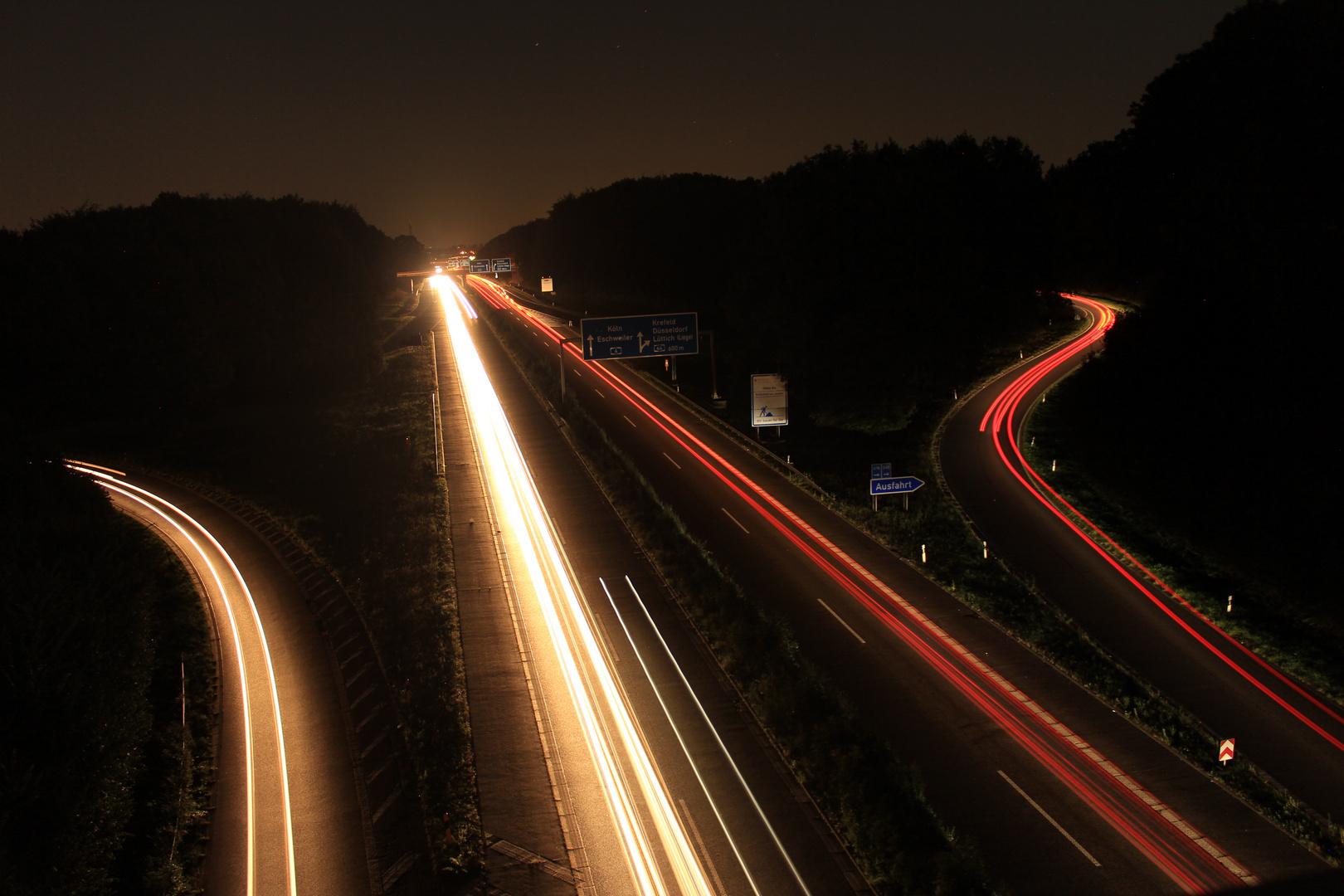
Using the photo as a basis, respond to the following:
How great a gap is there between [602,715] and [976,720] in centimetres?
799

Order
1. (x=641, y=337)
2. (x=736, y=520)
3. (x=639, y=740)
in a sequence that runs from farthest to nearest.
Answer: (x=641, y=337) → (x=736, y=520) → (x=639, y=740)

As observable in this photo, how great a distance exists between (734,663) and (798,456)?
21528 mm

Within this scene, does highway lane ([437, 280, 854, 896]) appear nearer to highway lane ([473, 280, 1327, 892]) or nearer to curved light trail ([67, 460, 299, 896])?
highway lane ([473, 280, 1327, 892])

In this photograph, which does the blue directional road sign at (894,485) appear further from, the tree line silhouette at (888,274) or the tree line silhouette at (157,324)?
the tree line silhouette at (157,324)

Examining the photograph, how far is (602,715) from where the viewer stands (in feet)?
53.9

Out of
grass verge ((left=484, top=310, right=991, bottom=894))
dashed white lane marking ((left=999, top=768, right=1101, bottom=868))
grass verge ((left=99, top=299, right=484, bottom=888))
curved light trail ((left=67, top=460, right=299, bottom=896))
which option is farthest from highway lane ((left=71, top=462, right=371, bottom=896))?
dashed white lane marking ((left=999, top=768, right=1101, bottom=868))

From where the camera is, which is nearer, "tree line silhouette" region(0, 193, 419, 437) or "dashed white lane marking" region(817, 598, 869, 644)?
"dashed white lane marking" region(817, 598, 869, 644)

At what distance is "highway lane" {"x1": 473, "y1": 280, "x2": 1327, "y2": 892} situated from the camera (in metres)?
12.4

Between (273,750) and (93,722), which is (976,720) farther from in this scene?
(93,722)

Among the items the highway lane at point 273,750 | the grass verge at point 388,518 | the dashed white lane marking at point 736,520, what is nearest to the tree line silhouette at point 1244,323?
the dashed white lane marking at point 736,520

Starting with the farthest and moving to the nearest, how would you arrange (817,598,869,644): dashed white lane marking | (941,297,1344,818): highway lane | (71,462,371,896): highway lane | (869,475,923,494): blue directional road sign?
(869,475,923,494): blue directional road sign
(817,598,869,644): dashed white lane marking
(941,297,1344,818): highway lane
(71,462,371,896): highway lane

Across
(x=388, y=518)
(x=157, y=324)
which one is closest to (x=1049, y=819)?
(x=388, y=518)

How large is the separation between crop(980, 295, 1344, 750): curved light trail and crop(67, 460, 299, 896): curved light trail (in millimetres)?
20902

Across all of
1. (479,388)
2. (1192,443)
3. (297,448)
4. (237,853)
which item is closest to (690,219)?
(479,388)
